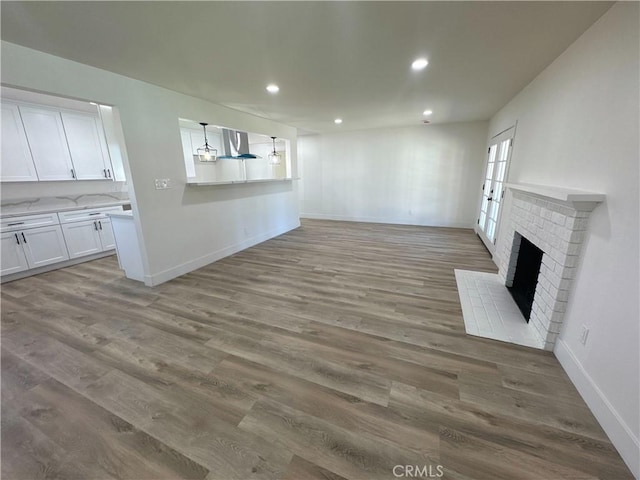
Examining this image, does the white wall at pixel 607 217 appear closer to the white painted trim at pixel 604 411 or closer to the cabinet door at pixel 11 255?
the white painted trim at pixel 604 411

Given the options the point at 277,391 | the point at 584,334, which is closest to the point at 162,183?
the point at 277,391

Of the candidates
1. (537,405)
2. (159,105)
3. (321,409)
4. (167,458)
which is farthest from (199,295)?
(537,405)

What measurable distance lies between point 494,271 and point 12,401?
515cm

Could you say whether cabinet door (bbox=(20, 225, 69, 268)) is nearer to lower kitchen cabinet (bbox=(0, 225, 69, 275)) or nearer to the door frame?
lower kitchen cabinet (bbox=(0, 225, 69, 275))

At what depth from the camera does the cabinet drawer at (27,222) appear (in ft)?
11.6

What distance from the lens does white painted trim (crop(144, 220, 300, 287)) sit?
3.38 metres

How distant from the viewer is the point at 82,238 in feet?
14.2

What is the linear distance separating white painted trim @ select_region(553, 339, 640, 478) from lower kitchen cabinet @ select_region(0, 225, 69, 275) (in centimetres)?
646

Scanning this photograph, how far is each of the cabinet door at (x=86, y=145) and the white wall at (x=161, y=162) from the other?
237cm

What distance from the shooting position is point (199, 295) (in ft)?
10.2

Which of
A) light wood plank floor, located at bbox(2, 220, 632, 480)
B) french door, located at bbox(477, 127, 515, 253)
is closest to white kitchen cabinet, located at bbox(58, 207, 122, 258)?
light wood plank floor, located at bbox(2, 220, 632, 480)

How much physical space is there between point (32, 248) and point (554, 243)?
257 inches

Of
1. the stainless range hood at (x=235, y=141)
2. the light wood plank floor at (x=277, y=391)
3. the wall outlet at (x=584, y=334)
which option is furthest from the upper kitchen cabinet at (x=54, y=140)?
the wall outlet at (x=584, y=334)

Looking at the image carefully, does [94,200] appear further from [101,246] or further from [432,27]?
[432,27]
